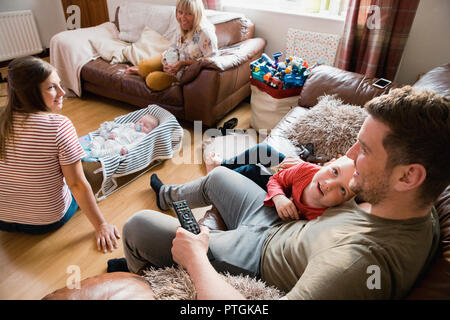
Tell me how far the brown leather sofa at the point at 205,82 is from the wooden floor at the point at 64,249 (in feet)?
2.12

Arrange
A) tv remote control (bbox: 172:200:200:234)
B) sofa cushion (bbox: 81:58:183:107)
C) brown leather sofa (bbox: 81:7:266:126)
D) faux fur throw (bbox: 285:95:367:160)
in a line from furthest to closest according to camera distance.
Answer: sofa cushion (bbox: 81:58:183:107)
brown leather sofa (bbox: 81:7:266:126)
faux fur throw (bbox: 285:95:367:160)
tv remote control (bbox: 172:200:200:234)

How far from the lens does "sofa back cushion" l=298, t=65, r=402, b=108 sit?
5.96ft

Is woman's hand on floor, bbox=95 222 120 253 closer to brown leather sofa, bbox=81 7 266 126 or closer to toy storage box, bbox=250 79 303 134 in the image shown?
brown leather sofa, bbox=81 7 266 126

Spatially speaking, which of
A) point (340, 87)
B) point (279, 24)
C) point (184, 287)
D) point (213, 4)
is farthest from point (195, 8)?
point (184, 287)

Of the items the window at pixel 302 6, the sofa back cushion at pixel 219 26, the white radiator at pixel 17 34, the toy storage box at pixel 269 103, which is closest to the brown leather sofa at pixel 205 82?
the sofa back cushion at pixel 219 26

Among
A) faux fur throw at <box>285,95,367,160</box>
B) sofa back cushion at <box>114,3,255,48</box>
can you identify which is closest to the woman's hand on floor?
faux fur throw at <box>285,95,367,160</box>

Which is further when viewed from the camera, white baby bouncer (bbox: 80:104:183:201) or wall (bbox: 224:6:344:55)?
wall (bbox: 224:6:344:55)

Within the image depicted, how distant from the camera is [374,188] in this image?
75 centimetres

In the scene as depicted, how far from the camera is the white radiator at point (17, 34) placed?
3.57m

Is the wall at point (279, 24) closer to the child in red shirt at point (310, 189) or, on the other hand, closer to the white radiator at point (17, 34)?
the child in red shirt at point (310, 189)

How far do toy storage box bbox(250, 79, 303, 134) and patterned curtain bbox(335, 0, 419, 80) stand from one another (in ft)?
2.33

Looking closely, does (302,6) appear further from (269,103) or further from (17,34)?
(17,34)

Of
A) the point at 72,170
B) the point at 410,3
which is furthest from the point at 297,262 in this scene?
the point at 410,3
